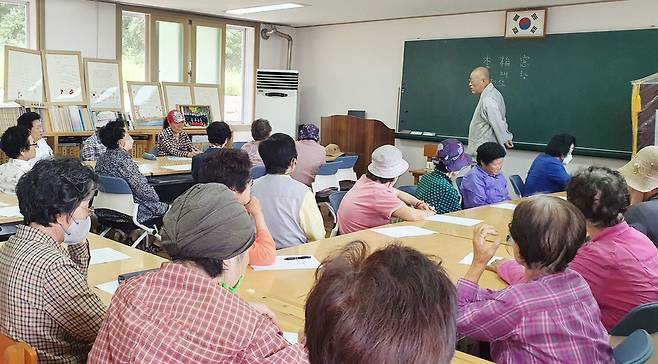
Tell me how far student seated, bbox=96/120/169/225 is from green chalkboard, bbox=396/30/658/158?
181 inches

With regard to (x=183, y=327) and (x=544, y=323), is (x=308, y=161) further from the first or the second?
(x=183, y=327)

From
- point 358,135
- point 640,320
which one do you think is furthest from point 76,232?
point 358,135

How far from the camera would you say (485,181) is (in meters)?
4.73

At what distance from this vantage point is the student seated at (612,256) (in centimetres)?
227

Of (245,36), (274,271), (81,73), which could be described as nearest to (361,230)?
(274,271)

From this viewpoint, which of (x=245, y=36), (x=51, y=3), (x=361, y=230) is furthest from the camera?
(x=245, y=36)

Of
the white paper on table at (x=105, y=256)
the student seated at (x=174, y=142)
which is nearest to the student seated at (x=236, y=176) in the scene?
the white paper on table at (x=105, y=256)

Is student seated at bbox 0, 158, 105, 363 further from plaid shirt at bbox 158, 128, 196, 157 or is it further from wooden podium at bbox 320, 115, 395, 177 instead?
wooden podium at bbox 320, 115, 395, 177

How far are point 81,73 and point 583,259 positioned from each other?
23.0 ft

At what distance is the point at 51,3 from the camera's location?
7.54m

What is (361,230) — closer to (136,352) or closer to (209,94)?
(136,352)

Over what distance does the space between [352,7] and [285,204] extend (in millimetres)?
5143

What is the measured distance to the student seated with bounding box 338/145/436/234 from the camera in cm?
364

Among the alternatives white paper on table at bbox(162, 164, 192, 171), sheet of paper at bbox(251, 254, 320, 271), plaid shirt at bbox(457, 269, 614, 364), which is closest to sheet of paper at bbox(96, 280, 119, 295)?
sheet of paper at bbox(251, 254, 320, 271)
